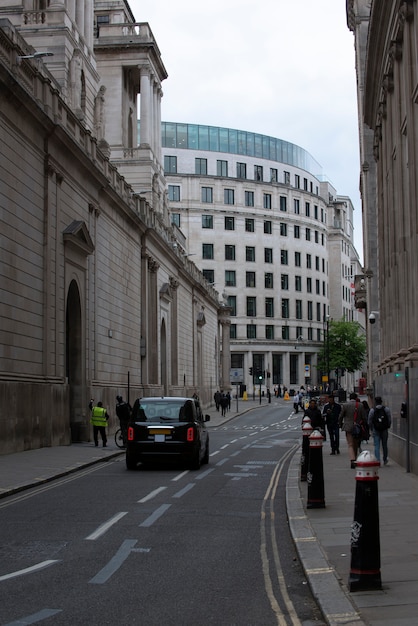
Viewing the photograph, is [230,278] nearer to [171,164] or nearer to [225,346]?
[171,164]

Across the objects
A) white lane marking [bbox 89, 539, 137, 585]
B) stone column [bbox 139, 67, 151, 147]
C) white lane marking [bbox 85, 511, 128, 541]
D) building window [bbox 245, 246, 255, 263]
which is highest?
stone column [bbox 139, 67, 151, 147]

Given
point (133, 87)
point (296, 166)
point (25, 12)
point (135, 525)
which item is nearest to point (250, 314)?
point (296, 166)

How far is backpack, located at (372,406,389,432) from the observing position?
19.2 m

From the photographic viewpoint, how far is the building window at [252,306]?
10569 centimetres

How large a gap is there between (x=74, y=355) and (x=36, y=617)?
83.8ft

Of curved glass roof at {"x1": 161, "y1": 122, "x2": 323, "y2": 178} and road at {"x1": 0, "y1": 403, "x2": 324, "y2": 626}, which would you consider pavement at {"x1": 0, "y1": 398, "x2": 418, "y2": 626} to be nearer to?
road at {"x1": 0, "y1": 403, "x2": 324, "y2": 626}

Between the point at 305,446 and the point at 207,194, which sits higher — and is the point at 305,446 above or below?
below

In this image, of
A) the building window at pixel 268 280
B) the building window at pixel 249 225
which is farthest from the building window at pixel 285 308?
the building window at pixel 249 225

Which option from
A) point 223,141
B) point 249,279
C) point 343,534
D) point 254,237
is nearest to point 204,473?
point 343,534

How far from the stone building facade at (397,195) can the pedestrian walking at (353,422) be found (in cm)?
102

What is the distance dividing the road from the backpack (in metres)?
3.11

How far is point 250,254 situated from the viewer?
106688 millimetres

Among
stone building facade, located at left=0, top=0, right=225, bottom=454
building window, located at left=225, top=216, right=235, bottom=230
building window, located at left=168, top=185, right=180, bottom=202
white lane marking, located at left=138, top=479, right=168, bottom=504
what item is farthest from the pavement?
building window, located at left=225, top=216, right=235, bottom=230

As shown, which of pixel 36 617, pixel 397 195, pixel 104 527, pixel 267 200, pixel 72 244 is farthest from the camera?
pixel 267 200
